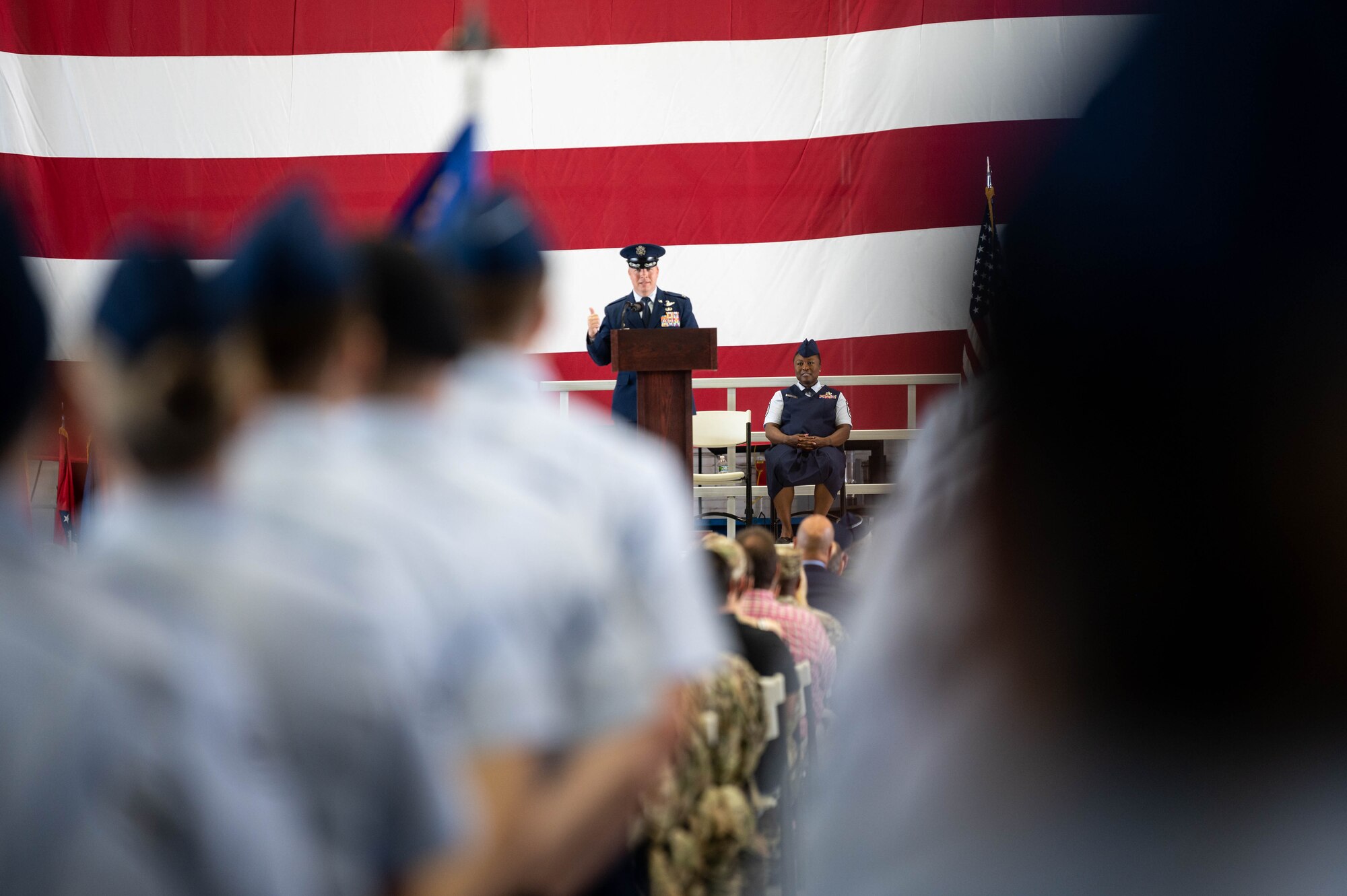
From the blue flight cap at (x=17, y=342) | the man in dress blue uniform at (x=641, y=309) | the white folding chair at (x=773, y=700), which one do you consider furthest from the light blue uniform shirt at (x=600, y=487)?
the man in dress blue uniform at (x=641, y=309)

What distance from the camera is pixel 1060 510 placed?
0.18 meters

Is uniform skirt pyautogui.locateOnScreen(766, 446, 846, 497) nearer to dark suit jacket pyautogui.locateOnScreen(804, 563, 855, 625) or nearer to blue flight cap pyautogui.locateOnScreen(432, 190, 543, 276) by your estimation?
dark suit jacket pyautogui.locateOnScreen(804, 563, 855, 625)

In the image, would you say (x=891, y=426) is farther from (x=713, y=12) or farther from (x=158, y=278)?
(x=158, y=278)

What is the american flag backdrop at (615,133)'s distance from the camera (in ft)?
17.4

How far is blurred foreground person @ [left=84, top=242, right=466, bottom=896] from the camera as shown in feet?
1.62

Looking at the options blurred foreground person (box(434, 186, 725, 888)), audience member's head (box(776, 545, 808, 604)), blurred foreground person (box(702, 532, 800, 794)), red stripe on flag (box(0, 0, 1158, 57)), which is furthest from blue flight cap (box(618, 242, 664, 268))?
blurred foreground person (box(434, 186, 725, 888))

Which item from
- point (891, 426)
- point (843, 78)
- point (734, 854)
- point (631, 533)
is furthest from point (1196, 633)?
point (843, 78)

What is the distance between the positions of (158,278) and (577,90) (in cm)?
522

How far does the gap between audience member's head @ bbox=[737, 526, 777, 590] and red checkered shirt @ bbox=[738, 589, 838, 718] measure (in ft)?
0.06

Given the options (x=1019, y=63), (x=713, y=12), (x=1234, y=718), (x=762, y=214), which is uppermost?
(x=713, y=12)

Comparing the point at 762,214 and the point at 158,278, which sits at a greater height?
A: the point at 762,214

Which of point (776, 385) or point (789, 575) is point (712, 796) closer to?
point (789, 575)

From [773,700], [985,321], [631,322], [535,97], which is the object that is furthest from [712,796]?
[535,97]

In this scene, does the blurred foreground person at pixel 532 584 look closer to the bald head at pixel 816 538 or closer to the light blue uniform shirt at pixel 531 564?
the light blue uniform shirt at pixel 531 564
